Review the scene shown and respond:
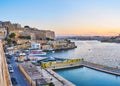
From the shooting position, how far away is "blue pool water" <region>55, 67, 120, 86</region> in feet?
44.2

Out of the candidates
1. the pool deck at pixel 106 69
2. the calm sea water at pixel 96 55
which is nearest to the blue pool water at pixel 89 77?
the pool deck at pixel 106 69

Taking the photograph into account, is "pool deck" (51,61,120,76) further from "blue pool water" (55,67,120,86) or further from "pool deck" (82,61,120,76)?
"blue pool water" (55,67,120,86)

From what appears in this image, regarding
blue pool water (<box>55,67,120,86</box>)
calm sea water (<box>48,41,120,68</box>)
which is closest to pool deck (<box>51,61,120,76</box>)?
blue pool water (<box>55,67,120,86</box>)

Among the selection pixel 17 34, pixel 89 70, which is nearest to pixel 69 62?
pixel 89 70

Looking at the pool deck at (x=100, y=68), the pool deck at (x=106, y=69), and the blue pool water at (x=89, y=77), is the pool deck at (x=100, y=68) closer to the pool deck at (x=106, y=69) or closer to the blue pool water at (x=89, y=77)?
the pool deck at (x=106, y=69)

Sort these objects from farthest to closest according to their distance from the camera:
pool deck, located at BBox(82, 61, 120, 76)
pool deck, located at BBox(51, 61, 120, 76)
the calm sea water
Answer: the calm sea water → pool deck, located at BBox(51, 61, 120, 76) → pool deck, located at BBox(82, 61, 120, 76)

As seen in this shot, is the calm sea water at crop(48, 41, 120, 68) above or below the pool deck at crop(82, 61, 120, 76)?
below

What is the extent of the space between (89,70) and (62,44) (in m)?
31.5

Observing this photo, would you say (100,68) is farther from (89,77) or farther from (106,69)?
(89,77)

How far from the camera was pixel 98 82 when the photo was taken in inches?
542

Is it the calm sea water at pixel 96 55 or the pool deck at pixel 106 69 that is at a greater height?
the pool deck at pixel 106 69

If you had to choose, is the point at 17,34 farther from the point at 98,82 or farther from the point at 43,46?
the point at 98,82

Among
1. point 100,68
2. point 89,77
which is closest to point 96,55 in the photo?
point 100,68

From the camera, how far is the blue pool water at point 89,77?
1348cm
